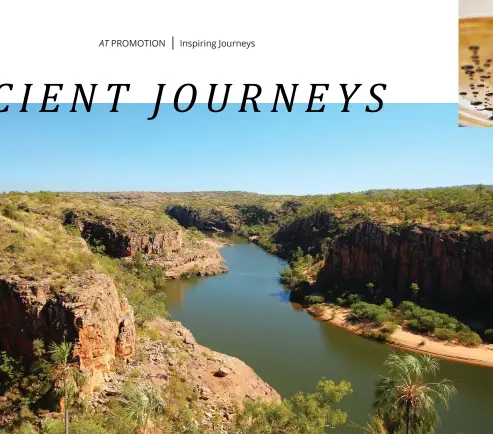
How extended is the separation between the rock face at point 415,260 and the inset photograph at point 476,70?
92.3 feet

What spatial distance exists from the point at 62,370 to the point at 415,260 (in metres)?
27.9

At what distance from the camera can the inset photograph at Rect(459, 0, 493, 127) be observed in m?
3.93

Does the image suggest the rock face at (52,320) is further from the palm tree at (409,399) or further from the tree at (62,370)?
the palm tree at (409,399)

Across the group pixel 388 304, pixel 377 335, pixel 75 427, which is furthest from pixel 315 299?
pixel 75 427

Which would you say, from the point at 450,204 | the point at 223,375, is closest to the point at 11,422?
the point at 223,375

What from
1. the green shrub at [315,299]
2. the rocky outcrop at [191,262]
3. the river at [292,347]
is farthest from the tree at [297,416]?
the rocky outcrop at [191,262]

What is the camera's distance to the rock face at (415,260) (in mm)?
28266

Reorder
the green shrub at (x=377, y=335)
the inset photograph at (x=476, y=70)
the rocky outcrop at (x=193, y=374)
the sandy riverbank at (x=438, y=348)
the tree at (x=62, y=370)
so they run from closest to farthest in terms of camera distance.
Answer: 1. the inset photograph at (x=476, y=70)
2. the tree at (x=62, y=370)
3. the rocky outcrop at (x=193, y=374)
4. the sandy riverbank at (x=438, y=348)
5. the green shrub at (x=377, y=335)

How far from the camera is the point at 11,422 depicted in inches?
417

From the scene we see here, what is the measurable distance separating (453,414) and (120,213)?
3724cm

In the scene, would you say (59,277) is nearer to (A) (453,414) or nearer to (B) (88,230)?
(A) (453,414)

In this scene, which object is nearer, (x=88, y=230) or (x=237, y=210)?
(x=88, y=230)

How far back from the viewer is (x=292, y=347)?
82.1 feet

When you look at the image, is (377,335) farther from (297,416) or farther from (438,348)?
(297,416)
